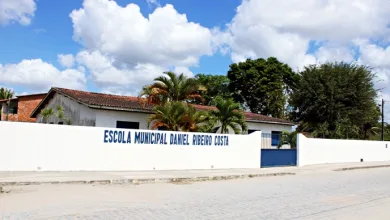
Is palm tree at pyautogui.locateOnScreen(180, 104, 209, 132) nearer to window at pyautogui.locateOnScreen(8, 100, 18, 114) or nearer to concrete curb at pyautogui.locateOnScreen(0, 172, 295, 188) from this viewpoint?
concrete curb at pyautogui.locateOnScreen(0, 172, 295, 188)

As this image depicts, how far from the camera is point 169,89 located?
2330cm

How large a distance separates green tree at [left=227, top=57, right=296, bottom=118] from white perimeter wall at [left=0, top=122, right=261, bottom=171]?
90.1ft

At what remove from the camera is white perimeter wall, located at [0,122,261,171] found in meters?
14.4

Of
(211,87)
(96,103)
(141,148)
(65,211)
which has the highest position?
(211,87)

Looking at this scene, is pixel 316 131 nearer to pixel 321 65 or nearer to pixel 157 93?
pixel 321 65

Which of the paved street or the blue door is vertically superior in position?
the blue door

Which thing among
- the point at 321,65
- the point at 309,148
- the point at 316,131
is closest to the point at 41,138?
the point at 309,148

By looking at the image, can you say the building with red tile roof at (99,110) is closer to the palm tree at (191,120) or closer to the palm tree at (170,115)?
the palm tree at (170,115)

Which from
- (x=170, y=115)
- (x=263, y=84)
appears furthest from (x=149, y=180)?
(x=263, y=84)

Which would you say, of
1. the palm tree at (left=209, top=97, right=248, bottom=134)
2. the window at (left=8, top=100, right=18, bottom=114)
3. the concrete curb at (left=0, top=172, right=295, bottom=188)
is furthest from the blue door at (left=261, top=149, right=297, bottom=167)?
the window at (left=8, top=100, right=18, bottom=114)

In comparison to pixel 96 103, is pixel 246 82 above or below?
above

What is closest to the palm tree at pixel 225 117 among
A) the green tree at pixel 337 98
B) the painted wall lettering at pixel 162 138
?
the painted wall lettering at pixel 162 138

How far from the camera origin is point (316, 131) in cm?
3519

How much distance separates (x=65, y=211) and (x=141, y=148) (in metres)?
9.02
